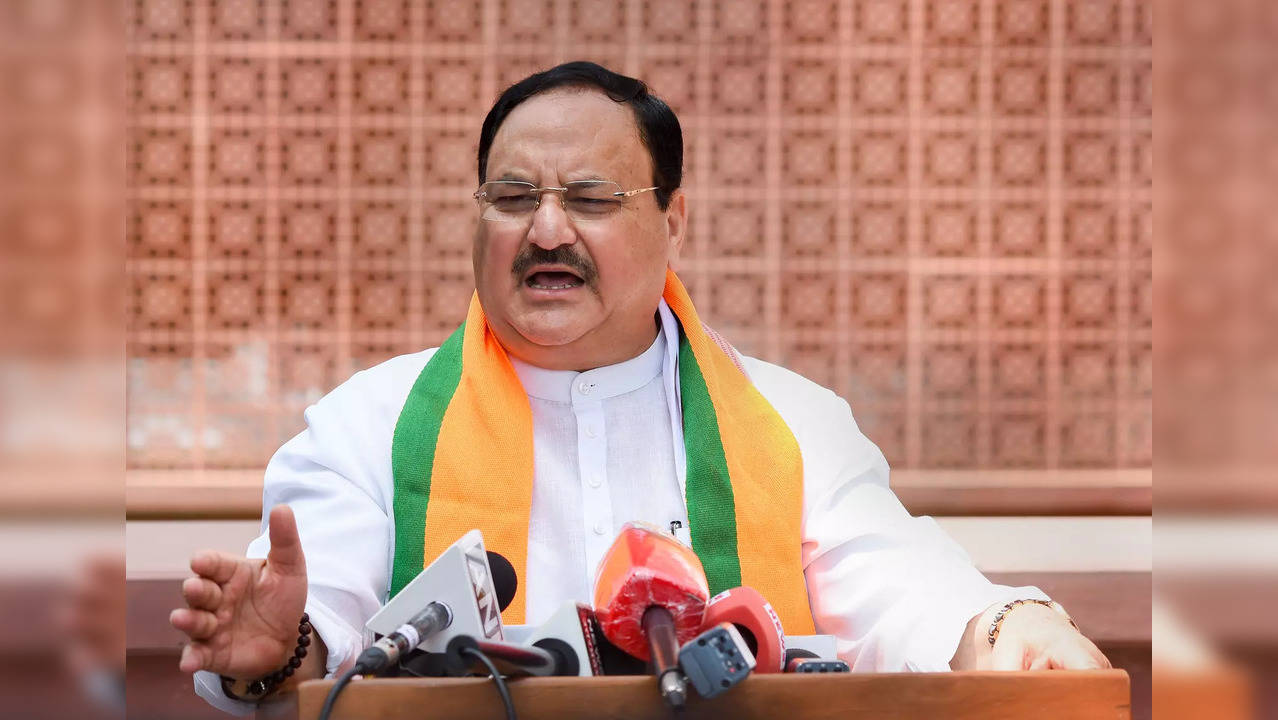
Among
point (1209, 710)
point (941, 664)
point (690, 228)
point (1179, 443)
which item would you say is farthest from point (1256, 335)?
point (690, 228)

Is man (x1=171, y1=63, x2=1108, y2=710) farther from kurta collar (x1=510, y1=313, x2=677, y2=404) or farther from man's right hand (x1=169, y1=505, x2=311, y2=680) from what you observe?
man's right hand (x1=169, y1=505, x2=311, y2=680)

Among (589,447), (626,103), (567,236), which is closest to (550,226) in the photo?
(567,236)

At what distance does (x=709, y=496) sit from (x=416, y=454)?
50cm

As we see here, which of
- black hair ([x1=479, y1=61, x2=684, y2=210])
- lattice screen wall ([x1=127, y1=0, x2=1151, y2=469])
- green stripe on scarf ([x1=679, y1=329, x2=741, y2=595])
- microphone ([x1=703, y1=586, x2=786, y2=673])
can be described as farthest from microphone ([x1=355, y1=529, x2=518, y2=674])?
lattice screen wall ([x1=127, y1=0, x2=1151, y2=469])

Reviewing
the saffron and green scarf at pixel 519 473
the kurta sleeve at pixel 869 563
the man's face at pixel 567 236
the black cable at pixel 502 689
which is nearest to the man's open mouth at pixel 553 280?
the man's face at pixel 567 236

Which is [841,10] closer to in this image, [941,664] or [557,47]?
[557,47]

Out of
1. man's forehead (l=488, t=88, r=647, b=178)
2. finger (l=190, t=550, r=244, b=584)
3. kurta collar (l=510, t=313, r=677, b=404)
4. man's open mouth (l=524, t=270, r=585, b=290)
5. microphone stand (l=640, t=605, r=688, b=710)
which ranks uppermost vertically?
man's forehead (l=488, t=88, r=647, b=178)

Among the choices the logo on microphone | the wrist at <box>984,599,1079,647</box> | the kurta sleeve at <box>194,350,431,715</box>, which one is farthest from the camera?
the kurta sleeve at <box>194,350,431,715</box>

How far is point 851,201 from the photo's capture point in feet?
14.1

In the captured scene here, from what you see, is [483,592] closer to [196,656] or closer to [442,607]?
[442,607]

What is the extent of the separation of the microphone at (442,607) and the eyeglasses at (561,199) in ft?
2.74

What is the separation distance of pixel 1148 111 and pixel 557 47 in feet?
7.45

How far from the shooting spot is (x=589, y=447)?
79.3 inches

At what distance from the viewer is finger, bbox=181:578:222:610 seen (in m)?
1.21
